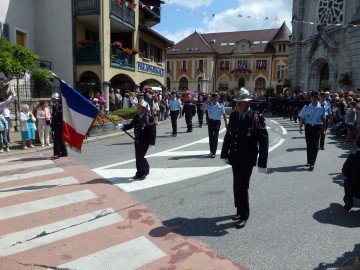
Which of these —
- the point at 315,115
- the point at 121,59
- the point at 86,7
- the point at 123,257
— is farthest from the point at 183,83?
the point at 123,257

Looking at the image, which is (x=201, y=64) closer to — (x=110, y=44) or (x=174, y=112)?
(x=110, y=44)

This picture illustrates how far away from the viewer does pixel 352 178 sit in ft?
17.1

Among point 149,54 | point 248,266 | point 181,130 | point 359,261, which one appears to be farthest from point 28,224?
point 149,54

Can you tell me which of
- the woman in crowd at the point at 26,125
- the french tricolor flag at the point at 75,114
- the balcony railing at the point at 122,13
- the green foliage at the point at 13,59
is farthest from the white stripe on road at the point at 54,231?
the balcony railing at the point at 122,13

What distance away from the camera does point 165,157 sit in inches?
385

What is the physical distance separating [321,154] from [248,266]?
24.3ft

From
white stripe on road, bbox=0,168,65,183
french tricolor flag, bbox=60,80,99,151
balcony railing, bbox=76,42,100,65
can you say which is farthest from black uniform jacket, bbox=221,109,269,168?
balcony railing, bbox=76,42,100,65

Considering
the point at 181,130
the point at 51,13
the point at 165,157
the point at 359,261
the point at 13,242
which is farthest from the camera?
the point at 51,13

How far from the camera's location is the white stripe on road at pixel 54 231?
4.38m

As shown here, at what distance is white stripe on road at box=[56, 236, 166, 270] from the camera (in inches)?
152

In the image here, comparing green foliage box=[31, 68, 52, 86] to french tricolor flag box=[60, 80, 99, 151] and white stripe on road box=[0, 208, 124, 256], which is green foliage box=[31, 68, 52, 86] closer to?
french tricolor flag box=[60, 80, 99, 151]

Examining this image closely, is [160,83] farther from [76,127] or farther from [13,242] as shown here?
[13,242]

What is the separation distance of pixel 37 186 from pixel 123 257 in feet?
12.1

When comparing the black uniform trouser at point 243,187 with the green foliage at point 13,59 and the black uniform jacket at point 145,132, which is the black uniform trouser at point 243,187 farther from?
the green foliage at point 13,59
